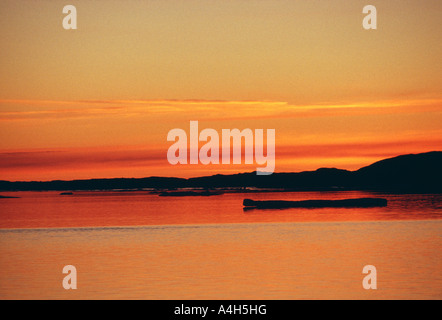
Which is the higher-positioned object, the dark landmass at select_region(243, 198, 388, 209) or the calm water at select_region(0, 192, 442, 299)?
the dark landmass at select_region(243, 198, 388, 209)

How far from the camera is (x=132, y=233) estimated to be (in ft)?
120

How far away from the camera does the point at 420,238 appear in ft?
97.1

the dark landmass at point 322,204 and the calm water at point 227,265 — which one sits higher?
the dark landmass at point 322,204

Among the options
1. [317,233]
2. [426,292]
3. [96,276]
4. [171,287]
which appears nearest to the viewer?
[426,292]

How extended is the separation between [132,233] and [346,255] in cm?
A: 1598

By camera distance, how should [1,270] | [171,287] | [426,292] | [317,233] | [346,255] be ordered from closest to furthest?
[426,292], [171,287], [1,270], [346,255], [317,233]

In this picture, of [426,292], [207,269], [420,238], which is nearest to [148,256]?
[207,269]

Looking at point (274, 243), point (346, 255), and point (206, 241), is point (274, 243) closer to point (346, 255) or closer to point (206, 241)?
point (206, 241)

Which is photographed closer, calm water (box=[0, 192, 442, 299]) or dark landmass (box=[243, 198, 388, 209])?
calm water (box=[0, 192, 442, 299])

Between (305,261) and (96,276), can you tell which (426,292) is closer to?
(305,261)

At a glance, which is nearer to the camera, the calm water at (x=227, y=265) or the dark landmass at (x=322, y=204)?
the calm water at (x=227, y=265)

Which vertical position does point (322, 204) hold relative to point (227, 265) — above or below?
above

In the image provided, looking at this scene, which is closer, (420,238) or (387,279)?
(387,279)

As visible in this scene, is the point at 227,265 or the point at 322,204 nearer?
the point at 227,265
